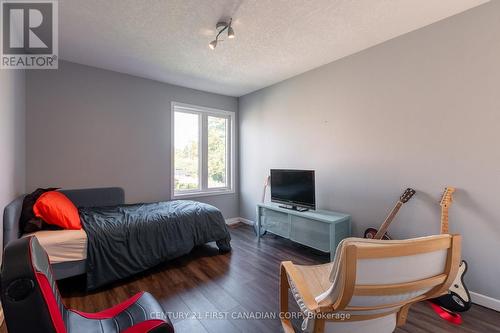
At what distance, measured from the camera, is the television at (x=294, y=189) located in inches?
123

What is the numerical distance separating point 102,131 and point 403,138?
3.92 m

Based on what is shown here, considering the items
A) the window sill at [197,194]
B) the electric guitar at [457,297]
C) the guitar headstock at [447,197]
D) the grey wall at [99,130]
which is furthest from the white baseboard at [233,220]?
the guitar headstock at [447,197]

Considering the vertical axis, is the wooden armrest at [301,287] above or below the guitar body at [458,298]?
above

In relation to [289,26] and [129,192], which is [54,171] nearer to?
[129,192]

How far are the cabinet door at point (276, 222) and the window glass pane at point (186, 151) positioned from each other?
1.51m

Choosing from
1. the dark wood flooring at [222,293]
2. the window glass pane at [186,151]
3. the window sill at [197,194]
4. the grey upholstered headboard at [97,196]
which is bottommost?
the dark wood flooring at [222,293]

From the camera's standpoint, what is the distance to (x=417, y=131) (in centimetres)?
239

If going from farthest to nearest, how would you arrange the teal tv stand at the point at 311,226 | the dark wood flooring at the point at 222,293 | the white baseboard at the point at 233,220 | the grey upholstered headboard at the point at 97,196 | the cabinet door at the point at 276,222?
the white baseboard at the point at 233,220
the cabinet door at the point at 276,222
the grey upholstered headboard at the point at 97,196
the teal tv stand at the point at 311,226
the dark wood flooring at the point at 222,293

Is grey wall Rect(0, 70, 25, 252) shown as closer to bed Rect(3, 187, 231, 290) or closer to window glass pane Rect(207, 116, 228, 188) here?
bed Rect(3, 187, 231, 290)

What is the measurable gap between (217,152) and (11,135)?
9.66ft

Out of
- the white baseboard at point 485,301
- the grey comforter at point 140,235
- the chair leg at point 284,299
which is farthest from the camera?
the grey comforter at point 140,235

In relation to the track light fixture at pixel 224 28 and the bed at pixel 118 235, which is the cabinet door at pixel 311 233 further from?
the track light fixture at pixel 224 28

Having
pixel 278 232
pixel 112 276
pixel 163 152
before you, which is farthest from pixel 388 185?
pixel 163 152

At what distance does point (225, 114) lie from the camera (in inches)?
186
